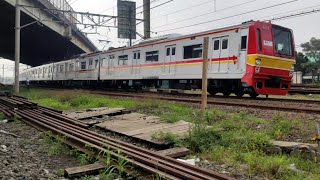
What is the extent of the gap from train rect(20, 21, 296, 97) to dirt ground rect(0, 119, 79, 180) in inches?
347

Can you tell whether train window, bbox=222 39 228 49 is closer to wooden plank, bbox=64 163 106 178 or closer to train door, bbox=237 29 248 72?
train door, bbox=237 29 248 72

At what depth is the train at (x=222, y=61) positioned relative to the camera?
14.2m

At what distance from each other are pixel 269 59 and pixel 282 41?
4.39 ft

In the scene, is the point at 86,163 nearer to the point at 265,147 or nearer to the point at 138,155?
the point at 138,155

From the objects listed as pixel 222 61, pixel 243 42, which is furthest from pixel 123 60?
pixel 243 42

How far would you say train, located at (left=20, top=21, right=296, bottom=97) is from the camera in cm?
1420

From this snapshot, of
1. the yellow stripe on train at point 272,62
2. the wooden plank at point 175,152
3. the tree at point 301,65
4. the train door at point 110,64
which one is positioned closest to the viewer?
the wooden plank at point 175,152

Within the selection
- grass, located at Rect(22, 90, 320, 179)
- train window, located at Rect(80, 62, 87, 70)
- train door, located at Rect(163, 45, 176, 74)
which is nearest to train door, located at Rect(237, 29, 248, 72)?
train door, located at Rect(163, 45, 176, 74)

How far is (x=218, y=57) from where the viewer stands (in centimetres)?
1565

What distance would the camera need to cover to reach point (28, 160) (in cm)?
585

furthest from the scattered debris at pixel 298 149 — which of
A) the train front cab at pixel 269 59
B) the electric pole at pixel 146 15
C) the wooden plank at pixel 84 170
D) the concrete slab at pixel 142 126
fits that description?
the electric pole at pixel 146 15

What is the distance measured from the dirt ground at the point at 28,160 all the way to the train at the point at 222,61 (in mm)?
8807

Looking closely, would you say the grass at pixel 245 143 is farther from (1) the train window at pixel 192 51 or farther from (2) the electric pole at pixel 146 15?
(2) the electric pole at pixel 146 15

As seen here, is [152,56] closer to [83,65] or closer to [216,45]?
[216,45]
